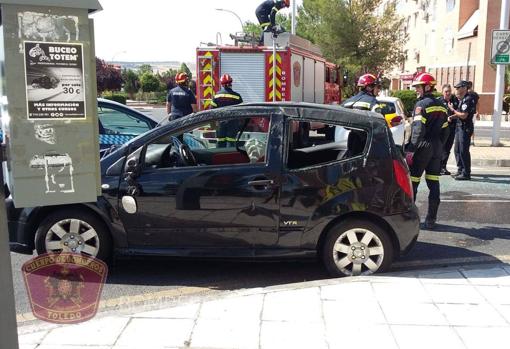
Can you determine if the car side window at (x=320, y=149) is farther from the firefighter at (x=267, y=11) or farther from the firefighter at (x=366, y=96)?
the firefighter at (x=267, y=11)

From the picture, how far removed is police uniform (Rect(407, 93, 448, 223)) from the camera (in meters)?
6.79

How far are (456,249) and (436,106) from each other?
1785 mm

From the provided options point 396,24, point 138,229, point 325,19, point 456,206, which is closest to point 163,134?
point 138,229

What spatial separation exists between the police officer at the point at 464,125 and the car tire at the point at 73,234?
7.47 metres

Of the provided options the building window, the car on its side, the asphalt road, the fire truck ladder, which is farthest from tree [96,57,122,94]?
the asphalt road

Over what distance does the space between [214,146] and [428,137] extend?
2.63 meters

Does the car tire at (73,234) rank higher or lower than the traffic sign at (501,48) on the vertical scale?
lower

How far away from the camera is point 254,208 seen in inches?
191

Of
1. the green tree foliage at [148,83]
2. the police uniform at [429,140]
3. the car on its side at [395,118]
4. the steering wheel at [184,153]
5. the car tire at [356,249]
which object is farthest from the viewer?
the green tree foliage at [148,83]

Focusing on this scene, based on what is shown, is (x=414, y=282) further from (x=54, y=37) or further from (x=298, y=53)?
(x=298, y=53)

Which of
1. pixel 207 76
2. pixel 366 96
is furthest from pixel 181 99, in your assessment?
pixel 366 96

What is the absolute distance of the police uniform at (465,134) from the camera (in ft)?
33.8

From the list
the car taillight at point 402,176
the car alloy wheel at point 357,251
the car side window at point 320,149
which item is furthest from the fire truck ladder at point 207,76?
the car alloy wheel at point 357,251

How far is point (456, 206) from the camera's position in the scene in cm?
819
